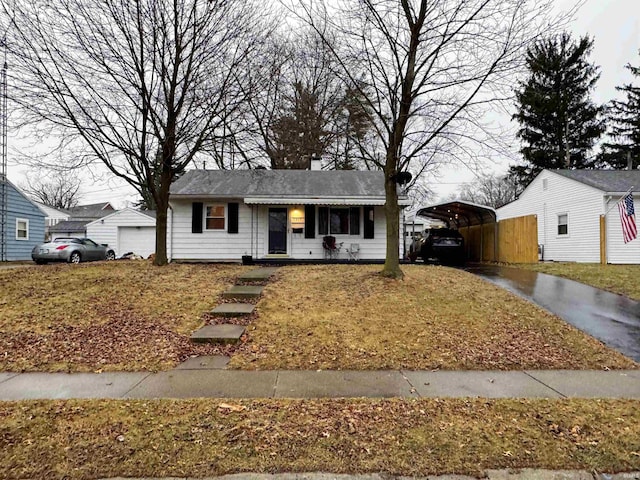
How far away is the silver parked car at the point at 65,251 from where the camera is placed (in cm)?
1759

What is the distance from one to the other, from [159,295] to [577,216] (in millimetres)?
17107

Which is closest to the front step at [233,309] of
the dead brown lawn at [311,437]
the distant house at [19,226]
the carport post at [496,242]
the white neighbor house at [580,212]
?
the dead brown lawn at [311,437]

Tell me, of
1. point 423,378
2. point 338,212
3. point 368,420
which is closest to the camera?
point 368,420

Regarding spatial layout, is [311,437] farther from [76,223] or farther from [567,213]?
[76,223]

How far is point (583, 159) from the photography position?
96.8 ft

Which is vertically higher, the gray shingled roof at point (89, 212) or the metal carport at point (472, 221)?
the gray shingled roof at point (89, 212)

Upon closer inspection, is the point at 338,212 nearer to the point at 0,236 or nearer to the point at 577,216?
the point at 577,216

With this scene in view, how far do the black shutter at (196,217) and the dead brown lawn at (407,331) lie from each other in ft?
23.4

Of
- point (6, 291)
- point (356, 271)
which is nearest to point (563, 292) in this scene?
point (356, 271)

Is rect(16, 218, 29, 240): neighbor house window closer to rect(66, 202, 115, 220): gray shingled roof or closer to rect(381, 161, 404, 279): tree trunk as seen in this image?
rect(66, 202, 115, 220): gray shingled roof

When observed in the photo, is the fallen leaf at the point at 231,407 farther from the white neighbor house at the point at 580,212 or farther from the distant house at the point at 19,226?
the distant house at the point at 19,226

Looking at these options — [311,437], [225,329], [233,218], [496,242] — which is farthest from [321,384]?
[496,242]

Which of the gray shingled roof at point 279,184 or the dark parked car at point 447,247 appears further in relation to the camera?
the dark parked car at point 447,247

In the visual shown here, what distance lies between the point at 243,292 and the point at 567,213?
15.9 meters
